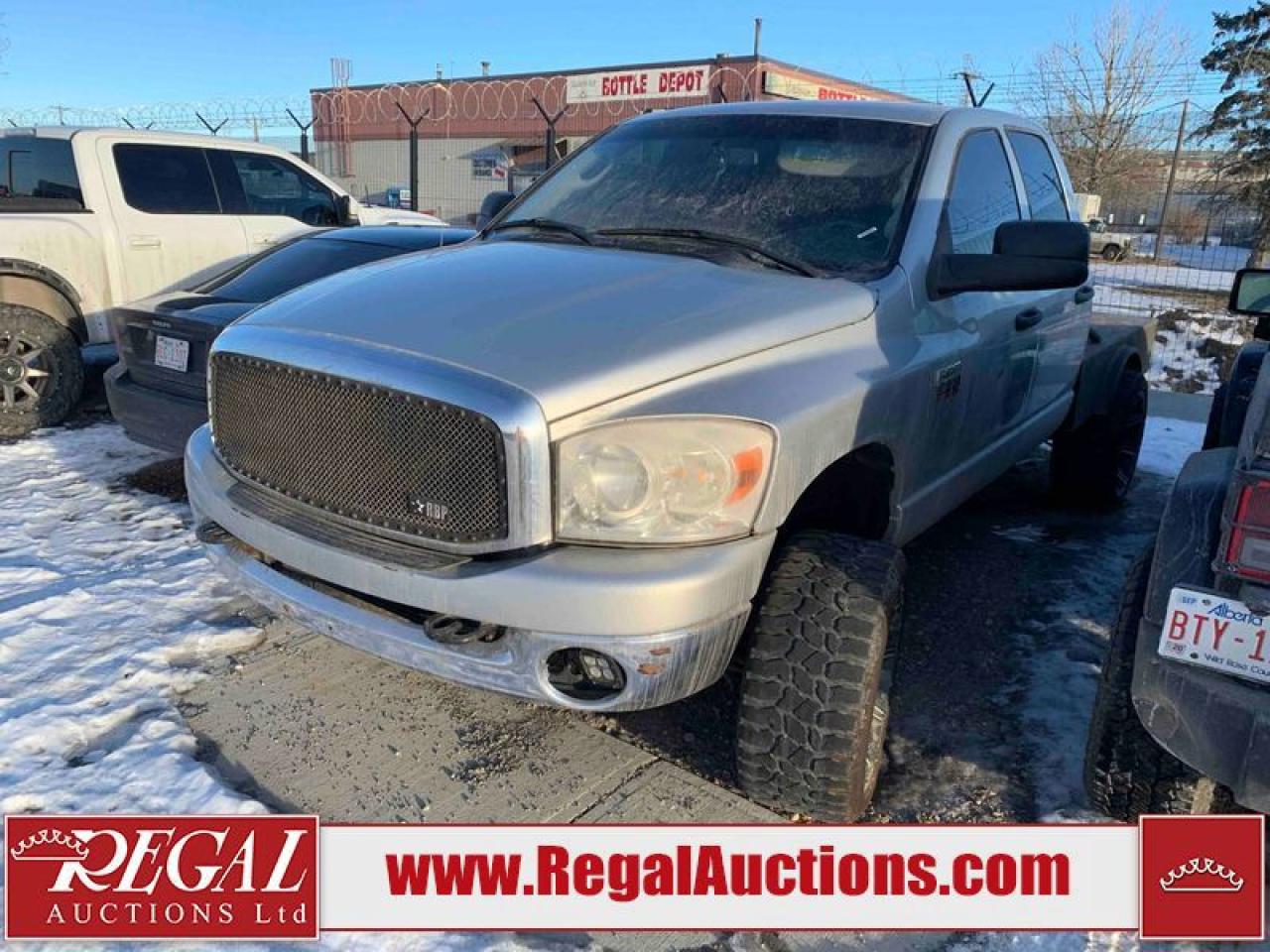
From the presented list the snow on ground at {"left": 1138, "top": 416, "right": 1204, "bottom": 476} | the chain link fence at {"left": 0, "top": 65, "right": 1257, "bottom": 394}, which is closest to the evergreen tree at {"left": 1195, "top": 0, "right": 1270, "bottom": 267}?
the chain link fence at {"left": 0, "top": 65, "right": 1257, "bottom": 394}

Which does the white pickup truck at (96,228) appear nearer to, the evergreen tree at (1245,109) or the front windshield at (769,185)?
the front windshield at (769,185)

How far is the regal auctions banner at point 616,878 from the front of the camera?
89.8 inches

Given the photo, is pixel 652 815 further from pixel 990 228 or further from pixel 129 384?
pixel 129 384

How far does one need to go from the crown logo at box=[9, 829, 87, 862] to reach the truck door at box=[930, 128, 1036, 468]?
275 centimetres

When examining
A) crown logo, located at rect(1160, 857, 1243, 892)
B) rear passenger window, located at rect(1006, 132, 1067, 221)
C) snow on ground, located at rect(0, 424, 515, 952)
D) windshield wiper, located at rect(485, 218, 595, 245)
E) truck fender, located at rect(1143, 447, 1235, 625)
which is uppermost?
rear passenger window, located at rect(1006, 132, 1067, 221)

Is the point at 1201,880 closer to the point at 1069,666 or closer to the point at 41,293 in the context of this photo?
the point at 1069,666

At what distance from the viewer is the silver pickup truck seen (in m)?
2.23

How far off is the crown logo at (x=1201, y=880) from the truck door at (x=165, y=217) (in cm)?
626

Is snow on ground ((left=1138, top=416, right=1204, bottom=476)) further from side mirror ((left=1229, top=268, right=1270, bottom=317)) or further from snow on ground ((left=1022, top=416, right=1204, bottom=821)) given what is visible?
side mirror ((left=1229, top=268, right=1270, bottom=317))

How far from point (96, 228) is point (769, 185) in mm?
5123

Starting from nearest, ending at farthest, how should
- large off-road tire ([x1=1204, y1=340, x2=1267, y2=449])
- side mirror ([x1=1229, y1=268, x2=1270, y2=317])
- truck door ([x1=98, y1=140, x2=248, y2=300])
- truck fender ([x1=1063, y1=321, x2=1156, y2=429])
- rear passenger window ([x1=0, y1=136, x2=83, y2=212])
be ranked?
side mirror ([x1=1229, y1=268, x2=1270, y2=317]) < large off-road tire ([x1=1204, y1=340, x2=1267, y2=449]) < truck fender ([x1=1063, y1=321, x2=1156, y2=429]) < rear passenger window ([x1=0, y1=136, x2=83, y2=212]) < truck door ([x1=98, y1=140, x2=248, y2=300])

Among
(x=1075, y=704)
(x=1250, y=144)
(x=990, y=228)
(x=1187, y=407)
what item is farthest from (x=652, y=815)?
(x=1250, y=144)

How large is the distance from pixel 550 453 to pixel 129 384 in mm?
3684

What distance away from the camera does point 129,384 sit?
495 cm
